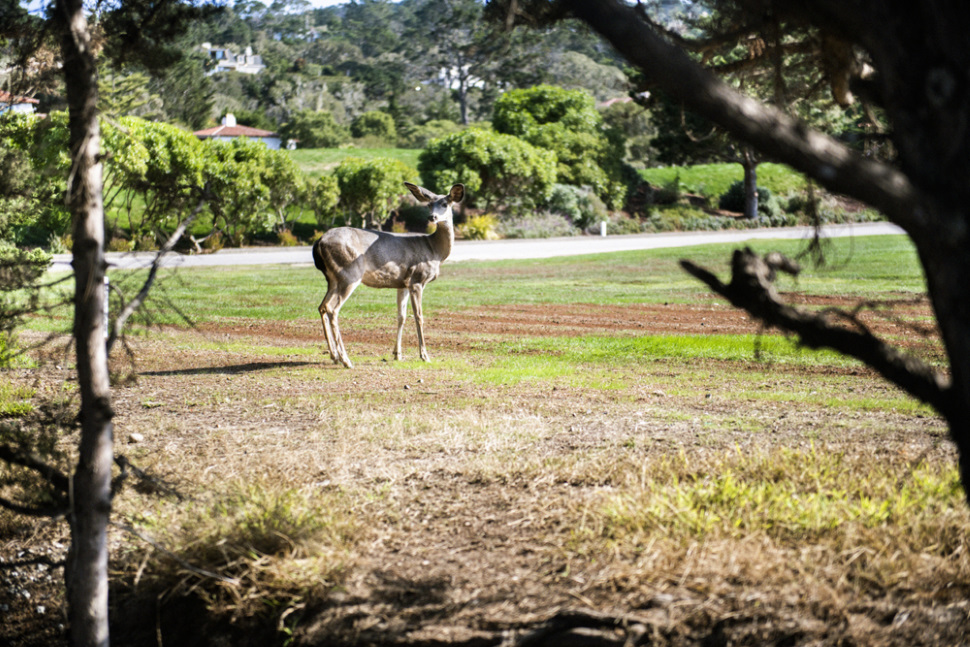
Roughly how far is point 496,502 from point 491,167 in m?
44.0

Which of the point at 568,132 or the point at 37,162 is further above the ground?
the point at 568,132

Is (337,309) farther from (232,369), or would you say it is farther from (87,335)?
(87,335)

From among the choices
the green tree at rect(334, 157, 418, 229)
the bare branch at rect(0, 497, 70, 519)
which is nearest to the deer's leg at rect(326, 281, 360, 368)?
the bare branch at rect(0, 497, 70, 519)

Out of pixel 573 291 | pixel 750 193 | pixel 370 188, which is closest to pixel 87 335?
pixel 573 291

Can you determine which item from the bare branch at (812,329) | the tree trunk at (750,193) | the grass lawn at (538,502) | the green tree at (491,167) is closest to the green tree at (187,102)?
the grass lawn at (538,502)

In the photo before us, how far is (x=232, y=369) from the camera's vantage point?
12.0 metres

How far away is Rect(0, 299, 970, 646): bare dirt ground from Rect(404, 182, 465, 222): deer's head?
216 centimetres

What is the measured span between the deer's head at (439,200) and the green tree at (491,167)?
35252mm

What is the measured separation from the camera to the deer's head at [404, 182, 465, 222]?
12477mm

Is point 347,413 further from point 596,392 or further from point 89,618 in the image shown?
point 89,618

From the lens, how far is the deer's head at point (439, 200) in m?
12.5

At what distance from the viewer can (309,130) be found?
74.4 m

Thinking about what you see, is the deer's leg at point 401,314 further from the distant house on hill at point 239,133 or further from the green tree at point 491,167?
the green tree at point 491,167

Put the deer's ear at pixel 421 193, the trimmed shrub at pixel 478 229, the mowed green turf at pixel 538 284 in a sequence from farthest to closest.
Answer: the trimmed shrub at pixel 478 229 → the mowed green turf at pixel 538 284 → the deer's ear at pixel 421 193
